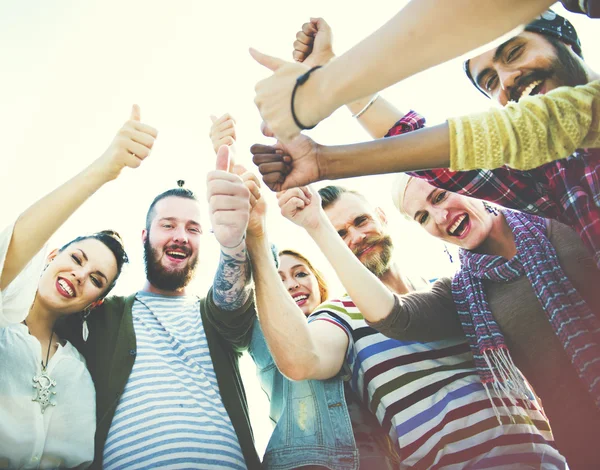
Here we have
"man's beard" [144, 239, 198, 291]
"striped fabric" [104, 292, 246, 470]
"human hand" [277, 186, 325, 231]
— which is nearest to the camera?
"striped fabric" [104, 292, 246, 470]

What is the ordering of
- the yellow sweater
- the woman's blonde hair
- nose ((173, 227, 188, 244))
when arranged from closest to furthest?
A: the yellow sweater
nose ((173, 227, 188, 244))
the woman's blonde hair

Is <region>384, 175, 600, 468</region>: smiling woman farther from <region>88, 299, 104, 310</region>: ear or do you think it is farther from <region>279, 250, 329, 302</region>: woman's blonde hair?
<region>88, 299, 104, 310</region>: ear

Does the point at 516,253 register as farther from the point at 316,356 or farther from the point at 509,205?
the point at 316,356

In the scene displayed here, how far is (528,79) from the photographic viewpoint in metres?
1.87

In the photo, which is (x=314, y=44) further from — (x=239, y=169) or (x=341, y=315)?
(x=341, y=315)

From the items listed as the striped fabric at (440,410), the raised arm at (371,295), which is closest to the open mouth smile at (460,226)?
the raised arm at (371,295)

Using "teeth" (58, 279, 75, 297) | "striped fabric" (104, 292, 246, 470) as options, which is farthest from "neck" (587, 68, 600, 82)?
"teeth" (58, 279, 75, 297)

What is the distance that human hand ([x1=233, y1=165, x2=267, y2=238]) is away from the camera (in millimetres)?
2287

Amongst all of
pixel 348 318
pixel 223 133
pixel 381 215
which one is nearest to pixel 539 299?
pixel 348 318

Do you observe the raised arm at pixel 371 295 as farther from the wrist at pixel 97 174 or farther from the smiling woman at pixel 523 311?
the wrist at pixel 97 174

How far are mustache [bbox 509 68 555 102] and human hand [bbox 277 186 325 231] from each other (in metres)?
1.18

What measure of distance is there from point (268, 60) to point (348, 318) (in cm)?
162

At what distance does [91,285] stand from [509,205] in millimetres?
2596

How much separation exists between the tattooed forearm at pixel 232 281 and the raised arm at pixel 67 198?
761mm
